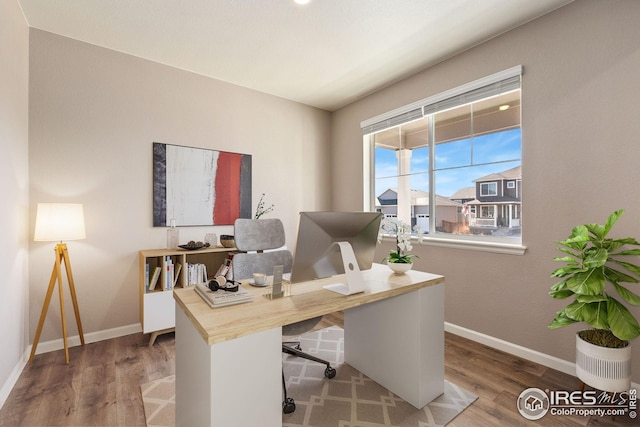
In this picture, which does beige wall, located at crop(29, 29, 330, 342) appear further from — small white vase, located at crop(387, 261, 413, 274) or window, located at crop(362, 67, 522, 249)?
small white vase, located at crop(387, 261, 413, 274)

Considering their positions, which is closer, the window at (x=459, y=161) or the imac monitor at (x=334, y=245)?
the imac monitor at (x=334, y=245)

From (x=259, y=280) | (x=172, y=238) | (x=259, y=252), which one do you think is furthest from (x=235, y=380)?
(x=172, y=238)

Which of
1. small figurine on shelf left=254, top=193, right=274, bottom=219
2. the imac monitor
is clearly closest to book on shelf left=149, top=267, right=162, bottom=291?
small figurine on shelf left=254, top=193, right=274, bottom=219

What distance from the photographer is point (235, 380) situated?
3.61ft

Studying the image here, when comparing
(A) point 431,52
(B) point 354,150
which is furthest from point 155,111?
(A) point 431,52

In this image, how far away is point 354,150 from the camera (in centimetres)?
402

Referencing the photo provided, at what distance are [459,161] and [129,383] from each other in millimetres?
3319

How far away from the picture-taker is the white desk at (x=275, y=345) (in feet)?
3.56

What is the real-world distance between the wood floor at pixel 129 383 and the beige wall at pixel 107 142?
42 centimetres

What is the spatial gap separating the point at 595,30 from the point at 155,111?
368cm

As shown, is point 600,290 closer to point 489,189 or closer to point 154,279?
point 489,189

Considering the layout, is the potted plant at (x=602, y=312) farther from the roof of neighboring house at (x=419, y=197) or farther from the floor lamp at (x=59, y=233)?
the floor lamp at (x=59, y=233)

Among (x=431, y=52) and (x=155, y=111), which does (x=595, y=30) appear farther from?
(x=155, y=111)

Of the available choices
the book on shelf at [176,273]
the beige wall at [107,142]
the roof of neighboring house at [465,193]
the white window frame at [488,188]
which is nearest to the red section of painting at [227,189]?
the beige wall at [107,142]
